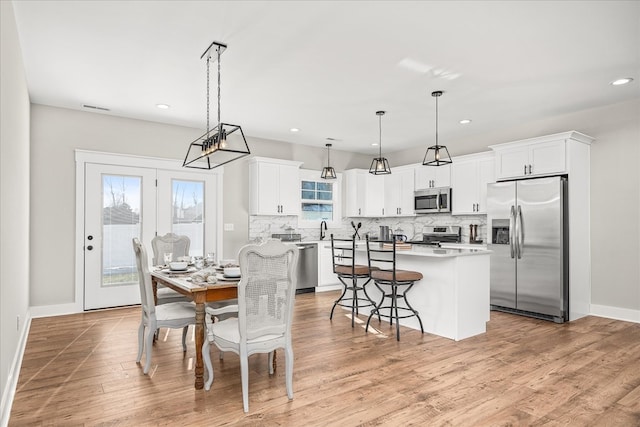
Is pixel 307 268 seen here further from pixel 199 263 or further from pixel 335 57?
pixel 335 57

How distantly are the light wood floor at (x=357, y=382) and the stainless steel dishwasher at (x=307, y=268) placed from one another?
7.78ft

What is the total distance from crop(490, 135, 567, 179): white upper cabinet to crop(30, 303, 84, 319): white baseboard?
6.06 m

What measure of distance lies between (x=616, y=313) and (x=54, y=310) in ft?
23.5

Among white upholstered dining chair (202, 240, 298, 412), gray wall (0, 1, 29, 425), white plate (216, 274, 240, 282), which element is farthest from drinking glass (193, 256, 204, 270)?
gray wall (0, 1, 29, 425)

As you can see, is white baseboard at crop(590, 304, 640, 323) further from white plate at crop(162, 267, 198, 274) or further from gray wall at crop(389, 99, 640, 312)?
white plate at crop(162, 267, 198, 274)

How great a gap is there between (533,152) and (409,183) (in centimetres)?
247

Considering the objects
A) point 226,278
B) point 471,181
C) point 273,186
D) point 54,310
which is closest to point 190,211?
point 273,186

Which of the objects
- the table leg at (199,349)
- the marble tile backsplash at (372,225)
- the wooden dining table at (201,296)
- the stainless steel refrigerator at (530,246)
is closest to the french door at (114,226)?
the marble tile backsplash at (372,225)

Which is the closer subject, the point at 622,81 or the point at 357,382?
the point at 357,382

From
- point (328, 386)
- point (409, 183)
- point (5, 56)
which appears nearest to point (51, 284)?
point (5, 56)

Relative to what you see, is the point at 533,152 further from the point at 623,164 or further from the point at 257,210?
the point at 257,210

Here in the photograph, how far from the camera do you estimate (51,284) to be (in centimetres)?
503

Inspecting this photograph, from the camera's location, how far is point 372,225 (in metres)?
8.41

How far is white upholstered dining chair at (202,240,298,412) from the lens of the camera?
2.53 metres
